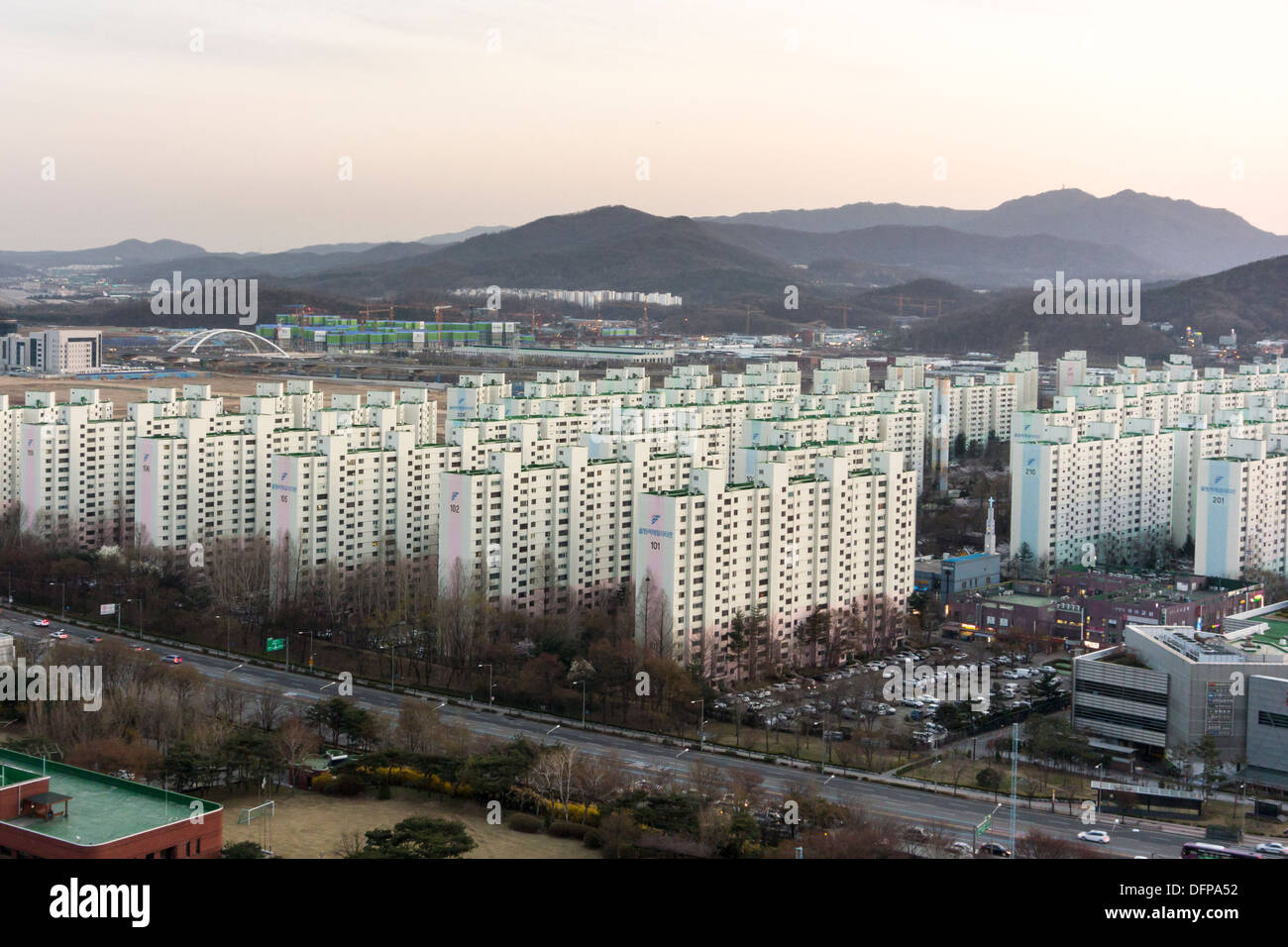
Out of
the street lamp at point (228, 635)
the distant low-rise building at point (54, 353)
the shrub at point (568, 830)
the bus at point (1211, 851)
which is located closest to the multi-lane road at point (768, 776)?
the bus at point (1211, 851)

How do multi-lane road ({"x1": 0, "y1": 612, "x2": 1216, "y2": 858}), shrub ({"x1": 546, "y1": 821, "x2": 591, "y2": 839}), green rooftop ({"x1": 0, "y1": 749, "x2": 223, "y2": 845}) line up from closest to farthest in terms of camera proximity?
green rooftop ({"x1": 0, "y1": 749, "x2": 223, "y2": 845}) < shrub ({"x1": 546, "y1": 821, "x2": 591, "y2": 839}) < multi-lane road ({"x1": 0, "y1": 612, "x2": 1216, "y2": 858})

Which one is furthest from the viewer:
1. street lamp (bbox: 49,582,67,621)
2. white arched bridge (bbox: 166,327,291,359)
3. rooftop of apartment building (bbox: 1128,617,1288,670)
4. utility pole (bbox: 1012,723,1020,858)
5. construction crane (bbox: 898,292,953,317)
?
construction crane (bbox: 898,292,953,317)

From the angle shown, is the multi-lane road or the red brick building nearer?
the red brick building

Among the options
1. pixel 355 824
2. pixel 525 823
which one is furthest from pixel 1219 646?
pixel 355 824

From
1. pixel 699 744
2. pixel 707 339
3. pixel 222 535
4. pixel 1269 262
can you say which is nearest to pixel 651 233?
pixel 707 339

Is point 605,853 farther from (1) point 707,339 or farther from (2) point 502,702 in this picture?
(1) point 707,339

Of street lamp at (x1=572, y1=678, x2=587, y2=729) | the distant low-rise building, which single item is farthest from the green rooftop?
the distant low-rise building

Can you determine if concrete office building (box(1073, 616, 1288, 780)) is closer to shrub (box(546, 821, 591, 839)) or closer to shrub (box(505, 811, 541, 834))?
shrub (box(546, 821, 591, 839))

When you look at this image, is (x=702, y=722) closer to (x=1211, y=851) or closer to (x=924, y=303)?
(x=1211, y=851)
